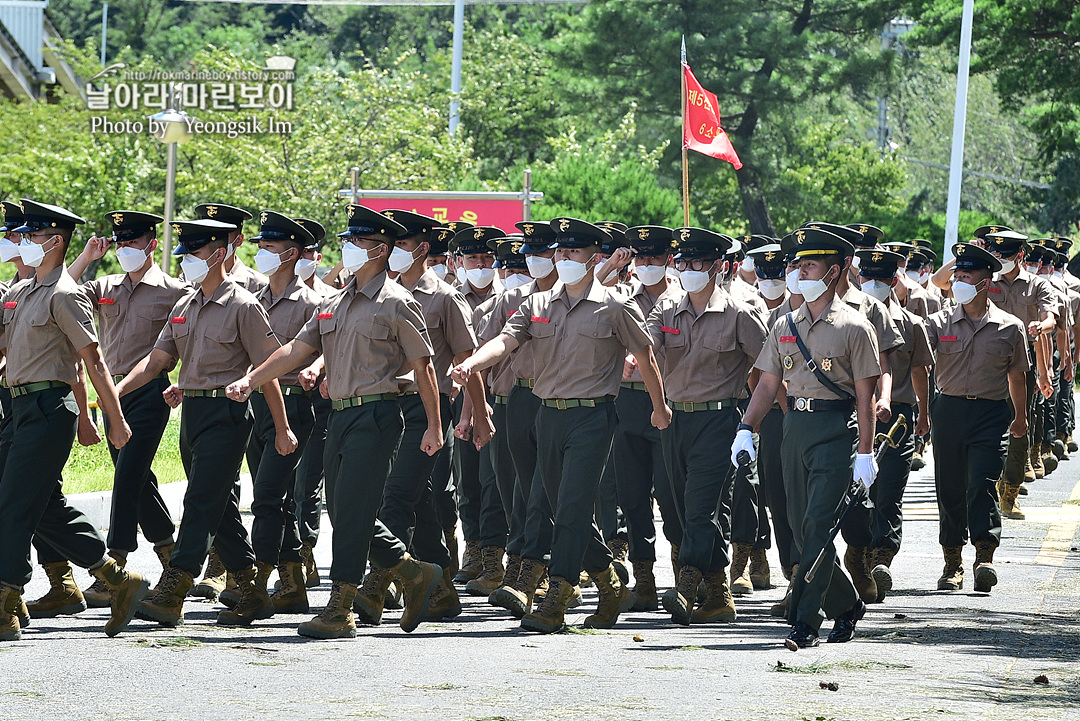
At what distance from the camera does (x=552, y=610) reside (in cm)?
876

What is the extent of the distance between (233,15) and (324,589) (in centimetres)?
6734

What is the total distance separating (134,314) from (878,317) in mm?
4083

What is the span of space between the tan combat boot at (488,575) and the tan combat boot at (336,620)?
2.01 meters

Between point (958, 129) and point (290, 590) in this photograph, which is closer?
point (290, 590)

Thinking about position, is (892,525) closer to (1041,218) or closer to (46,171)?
Result: (46,171)

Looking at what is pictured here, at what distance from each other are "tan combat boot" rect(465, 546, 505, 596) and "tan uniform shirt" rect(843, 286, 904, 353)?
9.40 feet

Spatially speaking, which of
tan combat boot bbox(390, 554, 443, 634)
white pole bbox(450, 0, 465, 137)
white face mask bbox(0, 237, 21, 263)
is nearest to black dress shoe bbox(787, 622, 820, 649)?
tan combat boot bbox(390, 554, 443, 634)

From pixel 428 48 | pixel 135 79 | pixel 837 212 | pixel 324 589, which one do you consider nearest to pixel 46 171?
pixel 135 79

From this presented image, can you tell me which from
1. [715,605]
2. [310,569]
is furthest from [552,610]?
[310,569]

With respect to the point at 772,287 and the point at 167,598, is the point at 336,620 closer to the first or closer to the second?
the point at 167,598

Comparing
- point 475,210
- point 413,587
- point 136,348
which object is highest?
point 475,210

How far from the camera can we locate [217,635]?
27.7 ft

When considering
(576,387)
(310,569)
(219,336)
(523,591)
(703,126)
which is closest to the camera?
(219,336)

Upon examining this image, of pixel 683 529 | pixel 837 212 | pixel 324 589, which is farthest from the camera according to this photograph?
pixel 837 212
